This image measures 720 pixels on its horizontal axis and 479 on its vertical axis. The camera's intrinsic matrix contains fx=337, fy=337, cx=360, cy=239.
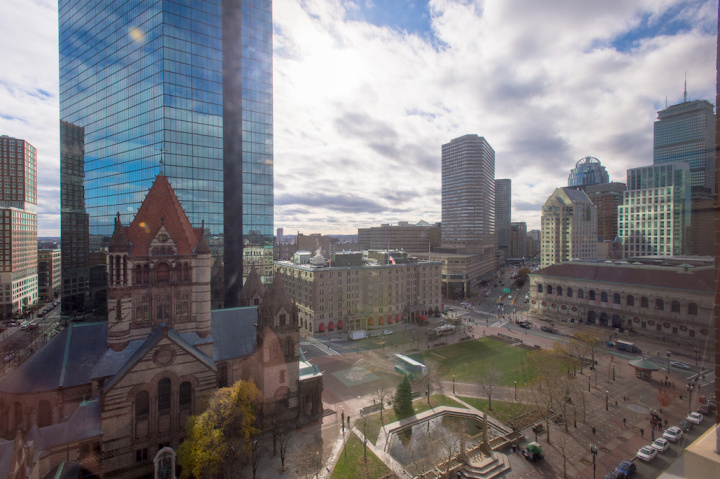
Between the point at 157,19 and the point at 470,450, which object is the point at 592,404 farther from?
the point at 157,19

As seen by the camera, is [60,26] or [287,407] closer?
[287,407]

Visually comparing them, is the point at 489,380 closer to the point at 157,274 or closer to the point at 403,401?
the point at 403,401

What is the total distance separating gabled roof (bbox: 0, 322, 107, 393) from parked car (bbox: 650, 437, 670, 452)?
170 ft

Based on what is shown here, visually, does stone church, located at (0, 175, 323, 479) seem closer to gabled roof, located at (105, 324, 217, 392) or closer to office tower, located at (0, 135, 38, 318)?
gabled roof, located at (105, 324, 217, 392)

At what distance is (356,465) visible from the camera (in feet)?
97.9

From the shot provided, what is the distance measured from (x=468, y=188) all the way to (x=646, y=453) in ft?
556

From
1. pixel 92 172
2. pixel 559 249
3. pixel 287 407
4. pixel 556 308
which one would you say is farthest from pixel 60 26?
pixel 559 249

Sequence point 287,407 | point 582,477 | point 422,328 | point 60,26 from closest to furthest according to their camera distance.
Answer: point 582,477 < point 287,407 < point 60,26 < point 422,328

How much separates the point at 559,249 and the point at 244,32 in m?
117

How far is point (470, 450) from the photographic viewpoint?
32.0 m

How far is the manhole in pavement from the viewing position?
39.2 meters

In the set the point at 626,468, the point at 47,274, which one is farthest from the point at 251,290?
the point at 47,274

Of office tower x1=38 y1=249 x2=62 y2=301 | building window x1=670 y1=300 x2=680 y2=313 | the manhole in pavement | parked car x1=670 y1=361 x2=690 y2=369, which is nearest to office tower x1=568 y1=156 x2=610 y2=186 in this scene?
building window x1=670 y1=300 x2=680 y2=313

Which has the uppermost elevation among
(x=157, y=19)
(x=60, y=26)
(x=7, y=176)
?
(x=60, y=26)
